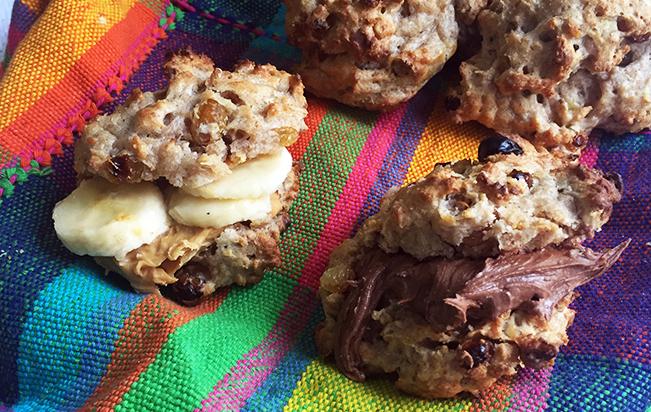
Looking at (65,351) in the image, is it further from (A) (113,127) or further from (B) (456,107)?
(B) (456,107)

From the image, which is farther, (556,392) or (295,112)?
(295,112)

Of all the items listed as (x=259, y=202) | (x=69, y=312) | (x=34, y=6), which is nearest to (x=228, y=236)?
(x=259, y=202)

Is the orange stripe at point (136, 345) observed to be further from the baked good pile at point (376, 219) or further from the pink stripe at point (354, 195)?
the pink stripe at point (354, 195)

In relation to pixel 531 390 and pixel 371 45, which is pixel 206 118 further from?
pixel 531 390

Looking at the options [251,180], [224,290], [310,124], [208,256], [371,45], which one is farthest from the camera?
[310,124]

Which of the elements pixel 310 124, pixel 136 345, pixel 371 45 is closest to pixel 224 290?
pixel 136 345

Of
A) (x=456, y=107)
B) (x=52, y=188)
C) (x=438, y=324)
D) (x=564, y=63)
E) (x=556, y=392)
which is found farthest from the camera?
(x=456, y=107)
